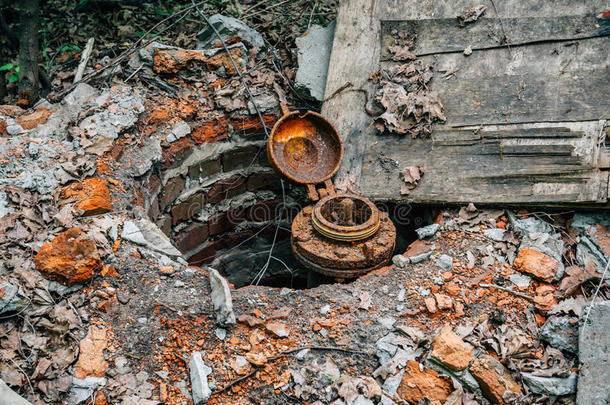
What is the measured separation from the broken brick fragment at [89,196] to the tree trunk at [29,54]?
1267 millimetres

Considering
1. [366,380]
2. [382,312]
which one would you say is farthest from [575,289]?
[366,380]

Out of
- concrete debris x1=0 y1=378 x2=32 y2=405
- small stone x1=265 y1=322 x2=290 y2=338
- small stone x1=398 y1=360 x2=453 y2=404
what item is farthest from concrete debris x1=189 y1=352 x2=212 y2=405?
small stone x1=398 y1=360 x2=453 y2=404

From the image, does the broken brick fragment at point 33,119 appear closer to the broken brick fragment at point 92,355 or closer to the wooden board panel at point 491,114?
the broken brick fragment at point 92,355

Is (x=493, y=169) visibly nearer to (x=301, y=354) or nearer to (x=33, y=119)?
(x=301, y=354)

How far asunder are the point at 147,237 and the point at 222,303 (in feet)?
2.44

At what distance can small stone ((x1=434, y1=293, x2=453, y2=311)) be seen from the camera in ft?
8.82

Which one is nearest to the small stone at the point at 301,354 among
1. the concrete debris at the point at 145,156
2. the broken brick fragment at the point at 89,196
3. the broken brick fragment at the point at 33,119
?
the broken brick fragment at the point at 89,196

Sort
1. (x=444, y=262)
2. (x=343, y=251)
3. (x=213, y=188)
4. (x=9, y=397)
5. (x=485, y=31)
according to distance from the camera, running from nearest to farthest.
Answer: (x=9, y=397)
(x=444, y=262)
(x=343, y=251)
(x=485, y=31)
(x=213, y=188)

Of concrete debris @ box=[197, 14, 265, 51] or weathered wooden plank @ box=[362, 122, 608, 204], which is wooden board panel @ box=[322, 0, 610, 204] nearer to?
weathered wooden plank @ box=[362, 122, 608, 204]

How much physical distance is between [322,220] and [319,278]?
59 centimetres

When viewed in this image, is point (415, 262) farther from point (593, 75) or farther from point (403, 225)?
point (593, 75)

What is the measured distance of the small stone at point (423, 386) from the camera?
232 cm

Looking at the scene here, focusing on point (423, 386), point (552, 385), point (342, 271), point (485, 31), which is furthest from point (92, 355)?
point (485, 31)

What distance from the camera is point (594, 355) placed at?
2.35 meters
